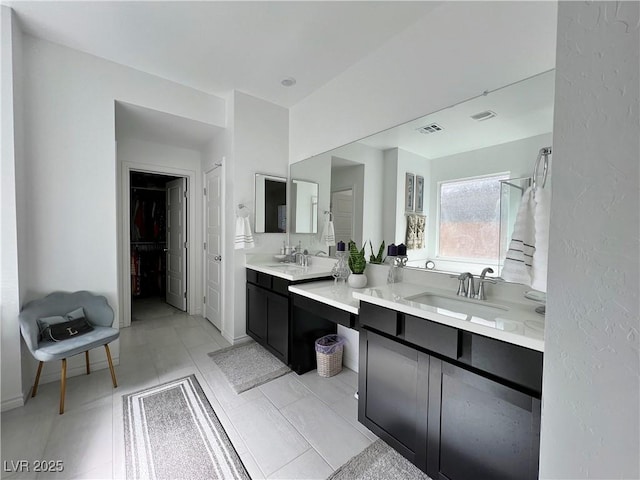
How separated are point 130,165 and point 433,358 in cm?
392

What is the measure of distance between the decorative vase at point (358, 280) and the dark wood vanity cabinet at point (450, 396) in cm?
51

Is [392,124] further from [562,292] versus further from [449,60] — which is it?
[562,292]

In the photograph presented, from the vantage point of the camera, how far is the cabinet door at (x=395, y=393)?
1359mm

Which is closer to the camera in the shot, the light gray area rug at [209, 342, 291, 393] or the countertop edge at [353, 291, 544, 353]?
the countertop edge at [353, 291, 544, 353]

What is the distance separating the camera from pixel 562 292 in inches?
21.8

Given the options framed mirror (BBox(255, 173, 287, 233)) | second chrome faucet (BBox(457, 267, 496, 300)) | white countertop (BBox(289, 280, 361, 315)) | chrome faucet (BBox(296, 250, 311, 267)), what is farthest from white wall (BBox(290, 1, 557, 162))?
white countertop (BBox(289, 280, 361, 315))

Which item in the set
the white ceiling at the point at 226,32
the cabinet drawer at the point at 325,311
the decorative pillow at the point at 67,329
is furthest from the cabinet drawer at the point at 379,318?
the decorative pillow at the point at 67,329

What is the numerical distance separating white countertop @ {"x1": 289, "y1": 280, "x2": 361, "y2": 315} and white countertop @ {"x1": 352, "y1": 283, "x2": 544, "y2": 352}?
0.50 ft

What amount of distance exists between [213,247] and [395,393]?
2862 mm

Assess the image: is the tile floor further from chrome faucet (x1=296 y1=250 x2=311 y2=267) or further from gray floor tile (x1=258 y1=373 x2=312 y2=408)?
chrome faucet (x1=296 y1=250 x2=311 y2=267)

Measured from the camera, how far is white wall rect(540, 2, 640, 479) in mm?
469

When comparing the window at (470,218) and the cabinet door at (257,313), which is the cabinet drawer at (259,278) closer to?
the cabinet door at (257,313)

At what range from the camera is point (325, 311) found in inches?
77.3

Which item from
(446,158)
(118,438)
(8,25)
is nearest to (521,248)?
(446,158)
